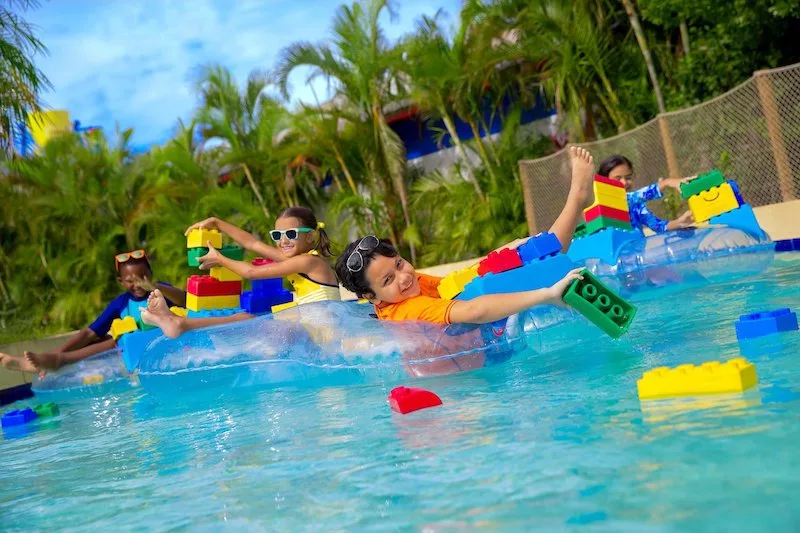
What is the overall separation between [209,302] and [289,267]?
115cm

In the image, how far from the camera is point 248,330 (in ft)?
18.4

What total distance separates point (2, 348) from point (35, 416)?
6657mm

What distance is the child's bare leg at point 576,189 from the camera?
514cm

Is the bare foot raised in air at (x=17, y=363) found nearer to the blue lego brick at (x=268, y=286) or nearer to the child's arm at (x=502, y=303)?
the blue lego brick at (x=268, y=286)

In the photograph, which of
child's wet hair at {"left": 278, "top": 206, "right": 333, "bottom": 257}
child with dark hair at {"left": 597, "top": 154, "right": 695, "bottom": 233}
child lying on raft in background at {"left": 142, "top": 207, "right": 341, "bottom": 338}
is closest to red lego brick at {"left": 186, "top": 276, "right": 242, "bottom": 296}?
child lying on raft in background at {"left": 142, "top": 207, "right": 341, "bottom": 338}

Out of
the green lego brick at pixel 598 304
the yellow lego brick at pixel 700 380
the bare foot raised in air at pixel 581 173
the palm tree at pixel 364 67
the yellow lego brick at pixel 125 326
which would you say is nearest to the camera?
the yellow lego brick at pixel 700 380

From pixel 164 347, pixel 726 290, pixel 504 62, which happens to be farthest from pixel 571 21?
pixel 164 347

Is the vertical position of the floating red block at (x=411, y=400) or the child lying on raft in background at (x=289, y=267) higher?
the child lying on raft in background at (x=289, y=267)

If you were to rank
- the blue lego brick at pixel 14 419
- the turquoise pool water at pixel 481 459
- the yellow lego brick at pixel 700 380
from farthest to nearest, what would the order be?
the blue lego brick at pixel 14 419
the yellow lego brick at pixel 700 380
the turquoise pool water at pixel 481 459

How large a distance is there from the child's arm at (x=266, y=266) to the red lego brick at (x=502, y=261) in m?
1.87

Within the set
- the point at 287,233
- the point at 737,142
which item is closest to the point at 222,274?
the point at 287,233

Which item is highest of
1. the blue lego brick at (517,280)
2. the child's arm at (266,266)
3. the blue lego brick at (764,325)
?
the child's arm at (266,266)

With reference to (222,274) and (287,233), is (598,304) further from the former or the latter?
(222,274)

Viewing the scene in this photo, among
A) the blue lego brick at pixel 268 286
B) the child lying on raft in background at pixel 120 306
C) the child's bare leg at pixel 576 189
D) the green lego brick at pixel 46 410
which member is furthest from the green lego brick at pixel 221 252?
the child's bare leg at pixel 576 189
